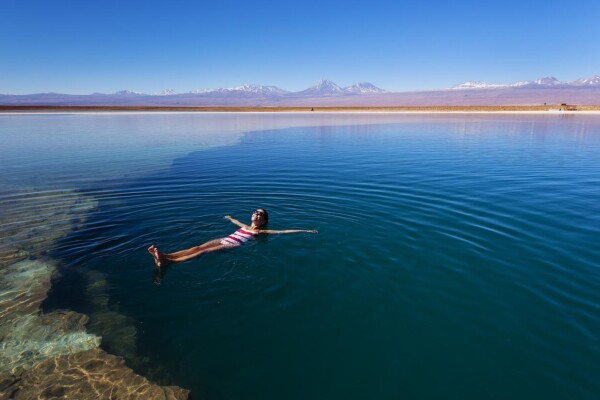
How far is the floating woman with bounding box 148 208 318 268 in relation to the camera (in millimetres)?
8836

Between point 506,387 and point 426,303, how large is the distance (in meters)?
2.34

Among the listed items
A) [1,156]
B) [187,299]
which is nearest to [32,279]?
[187,299]

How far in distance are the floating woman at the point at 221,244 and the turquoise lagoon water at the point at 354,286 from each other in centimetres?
26

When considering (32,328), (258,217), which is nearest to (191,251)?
(258,217)

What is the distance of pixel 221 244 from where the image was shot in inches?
392

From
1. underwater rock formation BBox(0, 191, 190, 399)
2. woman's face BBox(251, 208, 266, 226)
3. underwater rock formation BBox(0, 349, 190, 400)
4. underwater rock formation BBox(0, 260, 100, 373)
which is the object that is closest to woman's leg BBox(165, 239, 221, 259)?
woman's face BBox(251, 208, 266, 226)

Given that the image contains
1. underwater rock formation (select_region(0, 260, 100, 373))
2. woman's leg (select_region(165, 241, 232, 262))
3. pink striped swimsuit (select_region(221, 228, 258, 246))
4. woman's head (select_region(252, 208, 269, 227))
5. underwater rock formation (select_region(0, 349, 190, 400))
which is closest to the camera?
underwater rock formation (select_region(0, 349, 190, 400))

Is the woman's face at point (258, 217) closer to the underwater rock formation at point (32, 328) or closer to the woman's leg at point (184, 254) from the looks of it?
the woman's leg at point (184, 254)

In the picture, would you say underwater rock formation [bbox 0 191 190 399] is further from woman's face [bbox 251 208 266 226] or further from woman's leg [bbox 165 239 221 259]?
woman's face [bbox 251 208 266 226]

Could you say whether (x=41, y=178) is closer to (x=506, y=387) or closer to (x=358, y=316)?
(x=358, y=316)

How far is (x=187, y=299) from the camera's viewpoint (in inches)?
312

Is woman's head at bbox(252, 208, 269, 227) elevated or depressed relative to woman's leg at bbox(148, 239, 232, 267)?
elevated

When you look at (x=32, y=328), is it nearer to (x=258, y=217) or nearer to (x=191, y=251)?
(x=191, y=251)

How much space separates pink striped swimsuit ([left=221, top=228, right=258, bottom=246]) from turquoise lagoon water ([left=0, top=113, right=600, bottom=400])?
1.13 ft
